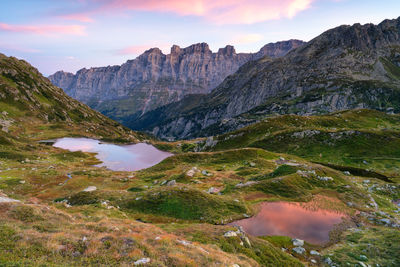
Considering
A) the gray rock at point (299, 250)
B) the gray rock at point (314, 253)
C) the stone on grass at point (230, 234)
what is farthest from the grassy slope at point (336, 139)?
the stone on grass at point (230, 234)

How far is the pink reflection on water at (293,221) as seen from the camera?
1209 inches

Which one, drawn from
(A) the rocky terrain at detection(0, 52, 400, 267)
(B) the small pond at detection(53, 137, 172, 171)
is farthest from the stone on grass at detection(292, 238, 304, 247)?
(B) the small pond at detection(53, 137, 172, 171)

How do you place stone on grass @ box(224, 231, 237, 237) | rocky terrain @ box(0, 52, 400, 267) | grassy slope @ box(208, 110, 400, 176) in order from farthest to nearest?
grassy slope @ box(208, 110, 400, 176) < stone on grass @ box(224, 231, 237, 237) < rocky terrain @ box(0, 52, 400, 267)

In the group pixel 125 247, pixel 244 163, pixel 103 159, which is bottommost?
pixel 103 159

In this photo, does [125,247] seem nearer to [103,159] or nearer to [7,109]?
[103,159]

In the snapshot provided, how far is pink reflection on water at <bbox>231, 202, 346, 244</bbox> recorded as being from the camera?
30703 millimetres

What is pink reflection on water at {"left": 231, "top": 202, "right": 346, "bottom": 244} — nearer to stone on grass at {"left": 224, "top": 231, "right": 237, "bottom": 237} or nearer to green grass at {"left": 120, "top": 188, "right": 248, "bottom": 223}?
green grass at {"left": 120, "top": 188, "right": 248, "bottom": 223}

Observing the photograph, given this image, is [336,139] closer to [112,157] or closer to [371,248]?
[371,248]

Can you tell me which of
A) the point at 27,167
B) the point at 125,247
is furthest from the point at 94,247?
the point at 27,167

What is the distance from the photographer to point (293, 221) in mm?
34219

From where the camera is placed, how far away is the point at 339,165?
71.8m

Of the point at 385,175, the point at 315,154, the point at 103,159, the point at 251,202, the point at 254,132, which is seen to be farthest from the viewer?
the point at 103,159

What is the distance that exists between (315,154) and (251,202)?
58.6m

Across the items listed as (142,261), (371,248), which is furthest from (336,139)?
(142,261)
